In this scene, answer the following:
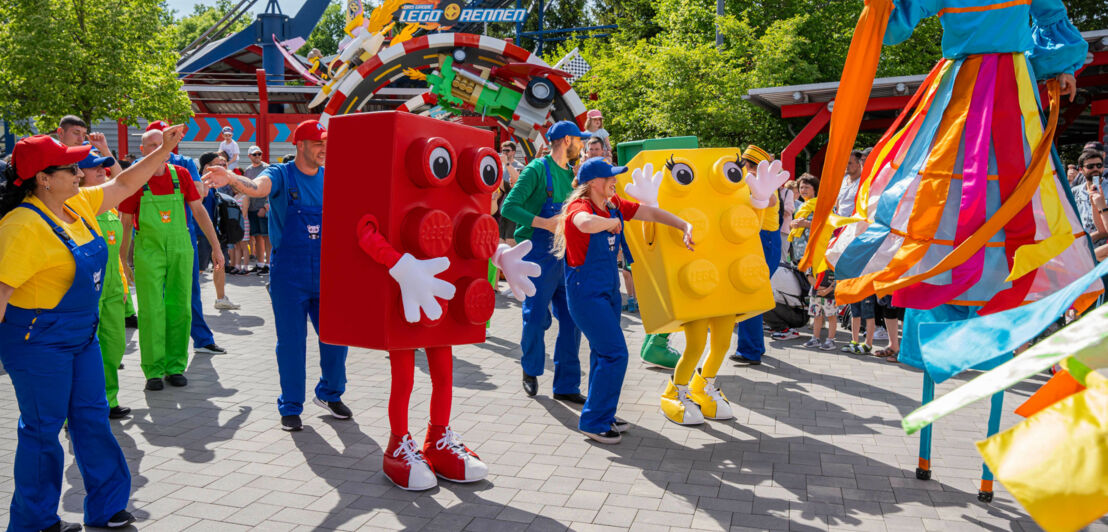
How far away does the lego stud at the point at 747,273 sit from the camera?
5.36 meters

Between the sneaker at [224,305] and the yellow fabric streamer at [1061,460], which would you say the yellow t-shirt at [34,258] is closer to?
the yellow fabric streamer at [1061,460]

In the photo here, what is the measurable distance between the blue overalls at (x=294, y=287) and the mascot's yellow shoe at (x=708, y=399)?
2.58 m

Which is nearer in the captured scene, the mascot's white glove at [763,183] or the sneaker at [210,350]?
the mascot's white glove at [763,183]

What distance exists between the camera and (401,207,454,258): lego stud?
394 cm

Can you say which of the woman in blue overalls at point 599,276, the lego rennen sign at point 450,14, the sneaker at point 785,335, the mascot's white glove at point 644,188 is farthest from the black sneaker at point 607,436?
the lego rennen sign at point 450,14

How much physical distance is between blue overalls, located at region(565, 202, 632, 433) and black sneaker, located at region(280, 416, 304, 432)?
71.3 inches

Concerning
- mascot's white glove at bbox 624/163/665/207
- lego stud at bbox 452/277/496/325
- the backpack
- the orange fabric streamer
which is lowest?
the backpack

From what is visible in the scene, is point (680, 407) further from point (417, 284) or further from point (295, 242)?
point (295, 242)

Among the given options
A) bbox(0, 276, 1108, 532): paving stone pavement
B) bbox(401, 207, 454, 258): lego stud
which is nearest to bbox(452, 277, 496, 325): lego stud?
bbox(401, 207, 454, 258): lego stud

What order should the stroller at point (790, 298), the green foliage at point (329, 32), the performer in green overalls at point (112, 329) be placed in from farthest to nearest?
the green foliage at point (329, 32) → the stroller at point (790, 298) → the performer in green overalls at point (112, 329)

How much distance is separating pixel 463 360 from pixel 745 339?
8.38ft

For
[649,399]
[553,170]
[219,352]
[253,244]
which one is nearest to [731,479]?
[649,399]

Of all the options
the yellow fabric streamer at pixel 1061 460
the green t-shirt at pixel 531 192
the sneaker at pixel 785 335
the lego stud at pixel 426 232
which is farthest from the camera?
the sneaker at pixel 785 335

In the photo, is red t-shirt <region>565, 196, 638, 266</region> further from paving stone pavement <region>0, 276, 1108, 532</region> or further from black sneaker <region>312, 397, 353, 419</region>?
black sneaker <region>312, 397, 353, 419</region>
